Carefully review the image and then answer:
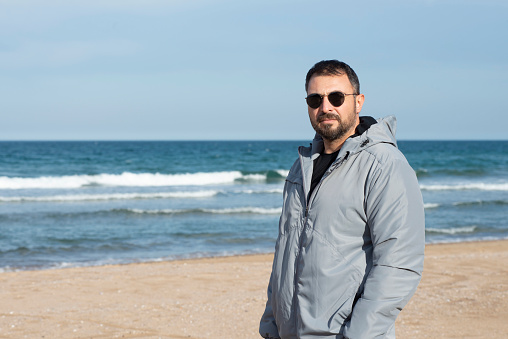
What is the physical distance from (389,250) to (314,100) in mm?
677

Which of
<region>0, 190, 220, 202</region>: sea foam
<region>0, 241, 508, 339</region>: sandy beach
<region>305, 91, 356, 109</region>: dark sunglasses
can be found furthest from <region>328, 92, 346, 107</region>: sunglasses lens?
<region>0, 190, 220, 202</region>: sea foam

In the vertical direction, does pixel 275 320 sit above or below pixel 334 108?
below

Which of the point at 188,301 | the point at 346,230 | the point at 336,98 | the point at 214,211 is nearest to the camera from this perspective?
the point at 346,230

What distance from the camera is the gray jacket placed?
1.95m

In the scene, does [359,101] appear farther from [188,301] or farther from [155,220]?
[155,220]

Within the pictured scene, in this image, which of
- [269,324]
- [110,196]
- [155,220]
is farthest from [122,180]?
[269,324]

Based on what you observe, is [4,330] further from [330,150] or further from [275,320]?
[330,150]

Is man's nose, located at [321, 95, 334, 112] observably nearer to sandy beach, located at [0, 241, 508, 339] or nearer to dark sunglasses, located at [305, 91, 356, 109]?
dark sunglasses, located at [305, 91, 356, 109]

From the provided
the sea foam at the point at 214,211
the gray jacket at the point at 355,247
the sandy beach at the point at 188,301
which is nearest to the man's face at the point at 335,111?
the gray jacket at the point at 355,247

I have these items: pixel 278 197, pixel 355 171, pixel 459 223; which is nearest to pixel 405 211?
pixel 355 171

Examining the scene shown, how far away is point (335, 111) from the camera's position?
2.24 metres

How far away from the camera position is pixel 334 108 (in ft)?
7.36

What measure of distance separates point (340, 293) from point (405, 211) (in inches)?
14.4

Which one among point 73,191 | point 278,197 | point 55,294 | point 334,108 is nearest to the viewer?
point 334,108
